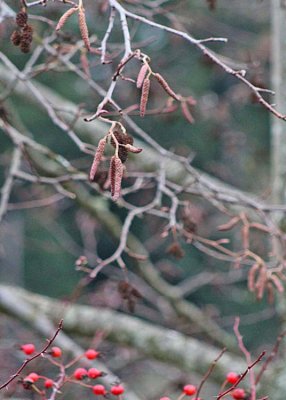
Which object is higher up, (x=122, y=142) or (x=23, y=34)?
(x=23, y=34)

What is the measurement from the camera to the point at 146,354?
3.41m

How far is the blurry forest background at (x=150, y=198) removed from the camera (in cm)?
382

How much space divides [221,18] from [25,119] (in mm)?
3030

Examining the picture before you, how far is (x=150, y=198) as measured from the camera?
5266 mm

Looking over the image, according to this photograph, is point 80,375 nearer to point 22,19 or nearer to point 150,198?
point 22,19

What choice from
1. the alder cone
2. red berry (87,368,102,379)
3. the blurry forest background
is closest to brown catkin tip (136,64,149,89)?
the alder cone

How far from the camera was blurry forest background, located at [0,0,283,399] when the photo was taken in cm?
382

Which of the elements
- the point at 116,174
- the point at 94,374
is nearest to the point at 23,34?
the point at 116,174

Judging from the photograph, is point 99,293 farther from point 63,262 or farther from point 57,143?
point 63,262

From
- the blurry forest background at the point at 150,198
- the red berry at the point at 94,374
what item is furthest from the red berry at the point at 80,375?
the blurry forest background at the point at 150,198

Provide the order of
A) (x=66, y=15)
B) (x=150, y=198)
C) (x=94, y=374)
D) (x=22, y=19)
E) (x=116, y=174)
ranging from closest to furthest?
1. (x=116, y=174)
2. (x=66, y=15)
3. (x=22, y=19)
4. (x=94, y=374)
5. (x=150, y=198)

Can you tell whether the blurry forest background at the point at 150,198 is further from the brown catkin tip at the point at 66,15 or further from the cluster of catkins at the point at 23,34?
the brown catkin tip at the point at 66,15

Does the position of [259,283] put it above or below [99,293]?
above

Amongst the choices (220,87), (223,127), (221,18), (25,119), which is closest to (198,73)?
(220,87)
